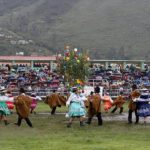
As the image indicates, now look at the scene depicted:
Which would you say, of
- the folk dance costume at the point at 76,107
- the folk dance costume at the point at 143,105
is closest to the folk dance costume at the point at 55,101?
the folk dance costume at the point at 76,107

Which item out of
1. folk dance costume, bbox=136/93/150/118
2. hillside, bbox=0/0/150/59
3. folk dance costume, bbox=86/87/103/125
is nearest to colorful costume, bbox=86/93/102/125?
folk dance costume, bbox=86/87/103/125

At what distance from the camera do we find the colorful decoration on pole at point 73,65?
2631cm

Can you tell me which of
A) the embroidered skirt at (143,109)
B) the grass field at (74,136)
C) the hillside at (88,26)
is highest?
the hillside at (88,26)

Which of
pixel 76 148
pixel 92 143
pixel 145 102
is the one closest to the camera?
pixel 76 148

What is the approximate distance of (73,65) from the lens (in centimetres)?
2678

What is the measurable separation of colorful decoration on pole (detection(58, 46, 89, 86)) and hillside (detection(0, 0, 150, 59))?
8491 centimetres

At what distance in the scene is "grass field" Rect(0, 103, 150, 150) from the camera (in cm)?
1237

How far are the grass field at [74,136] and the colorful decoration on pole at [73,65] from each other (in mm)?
6928

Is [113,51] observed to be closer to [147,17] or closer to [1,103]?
[147,17]

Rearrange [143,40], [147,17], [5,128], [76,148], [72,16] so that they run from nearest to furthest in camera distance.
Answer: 1. [76,148]
2. [5,128]
3. [143,40]
4. [147,17]
5. [72,16]

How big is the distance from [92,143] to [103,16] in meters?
142

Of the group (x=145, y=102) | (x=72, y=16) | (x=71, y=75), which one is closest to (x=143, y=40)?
(x=72, y=16)

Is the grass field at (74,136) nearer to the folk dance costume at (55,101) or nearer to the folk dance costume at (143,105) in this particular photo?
the folk dance costume at (143,105)

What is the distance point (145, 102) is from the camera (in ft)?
61.5
